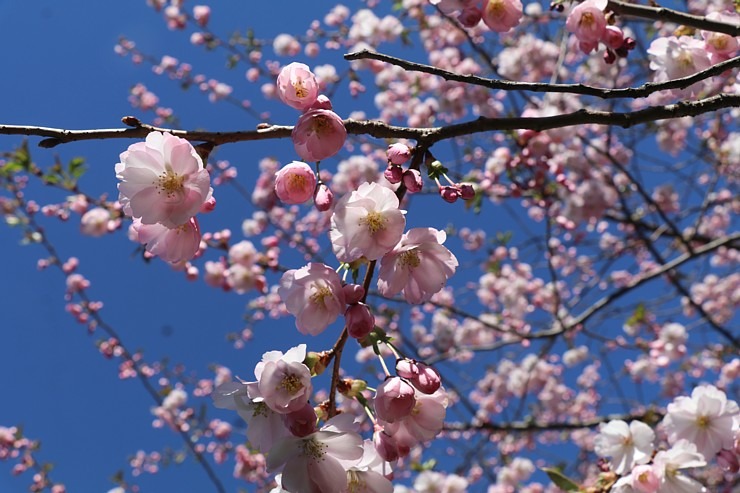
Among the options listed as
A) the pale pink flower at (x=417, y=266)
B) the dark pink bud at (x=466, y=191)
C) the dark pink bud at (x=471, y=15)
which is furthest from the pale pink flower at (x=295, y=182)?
the dark pink bud at (x=471, y=15)

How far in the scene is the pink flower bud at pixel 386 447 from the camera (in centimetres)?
136

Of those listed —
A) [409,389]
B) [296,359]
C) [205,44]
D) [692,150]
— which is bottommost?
[409,389]

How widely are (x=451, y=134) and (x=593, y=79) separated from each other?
A: 20.2ft

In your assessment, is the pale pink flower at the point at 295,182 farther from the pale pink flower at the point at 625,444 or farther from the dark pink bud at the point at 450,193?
the pale pink flower at the point at 625,444

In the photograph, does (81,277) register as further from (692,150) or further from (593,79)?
(692,150)

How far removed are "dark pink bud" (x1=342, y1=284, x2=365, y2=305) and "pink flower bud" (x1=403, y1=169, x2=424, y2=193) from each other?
0.26 metres

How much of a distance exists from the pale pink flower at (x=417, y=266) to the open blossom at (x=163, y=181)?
0.46m

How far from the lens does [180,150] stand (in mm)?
1307

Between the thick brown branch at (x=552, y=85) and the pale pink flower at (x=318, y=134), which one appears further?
the pale pink flower at (x=318, y=134)

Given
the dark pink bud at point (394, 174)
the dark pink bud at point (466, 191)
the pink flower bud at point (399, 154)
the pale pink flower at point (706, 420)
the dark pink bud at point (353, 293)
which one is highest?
the pink flower bud at point (399, 154)

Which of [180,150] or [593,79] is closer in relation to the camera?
[180,150]

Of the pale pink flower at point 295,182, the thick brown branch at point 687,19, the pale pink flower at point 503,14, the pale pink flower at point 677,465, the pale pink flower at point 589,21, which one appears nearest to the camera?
the pale pink flower at point 295,182

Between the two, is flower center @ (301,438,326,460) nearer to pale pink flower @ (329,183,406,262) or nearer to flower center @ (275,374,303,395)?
flower center @ (275,374,303,395)

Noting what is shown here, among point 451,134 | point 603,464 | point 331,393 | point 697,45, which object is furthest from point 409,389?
point 697,45
